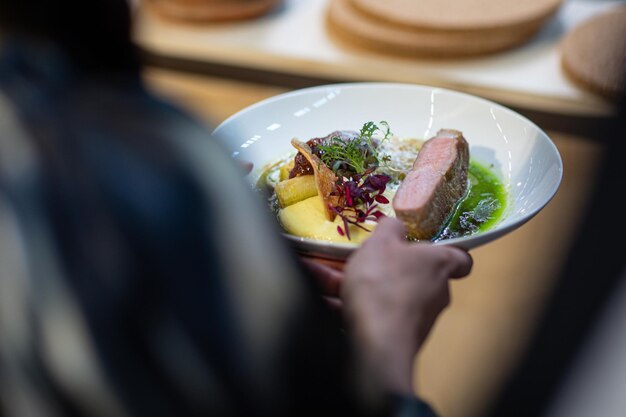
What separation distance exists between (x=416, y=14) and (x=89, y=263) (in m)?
1.36

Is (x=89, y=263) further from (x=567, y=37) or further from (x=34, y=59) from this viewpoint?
(x=567, y=37)

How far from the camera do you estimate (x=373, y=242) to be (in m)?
0.67

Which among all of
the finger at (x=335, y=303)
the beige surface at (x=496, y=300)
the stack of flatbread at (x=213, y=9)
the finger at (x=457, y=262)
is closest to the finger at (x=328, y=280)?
the finger at (x=335, y=303)

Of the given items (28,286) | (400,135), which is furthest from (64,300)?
(400,135)

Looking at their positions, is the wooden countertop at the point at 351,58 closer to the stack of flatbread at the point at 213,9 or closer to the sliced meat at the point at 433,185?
the stack of flatbread at the point at 213,9

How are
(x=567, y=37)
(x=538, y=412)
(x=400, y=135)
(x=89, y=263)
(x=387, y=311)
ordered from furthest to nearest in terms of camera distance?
(x=567, y=37)
(x=538, y=412)
(x=400, y=135)
(x=387, y=311)
(x=89, y=263)

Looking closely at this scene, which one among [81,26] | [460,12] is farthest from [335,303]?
[460,12]

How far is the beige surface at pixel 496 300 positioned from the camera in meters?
1.47

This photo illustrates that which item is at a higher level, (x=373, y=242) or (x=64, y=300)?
(x=64, y=300)

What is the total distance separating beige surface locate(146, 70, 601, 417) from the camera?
1.47m

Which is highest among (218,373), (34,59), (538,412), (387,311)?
(34,59)

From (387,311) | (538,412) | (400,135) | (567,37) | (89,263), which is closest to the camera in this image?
(89,263)

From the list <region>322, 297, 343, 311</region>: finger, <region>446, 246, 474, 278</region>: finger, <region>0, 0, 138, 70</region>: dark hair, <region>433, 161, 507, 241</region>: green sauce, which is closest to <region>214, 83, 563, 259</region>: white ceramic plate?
<region>433, 161, 507, 241</region>: green sauce

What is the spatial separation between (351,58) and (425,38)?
0.18 meters
